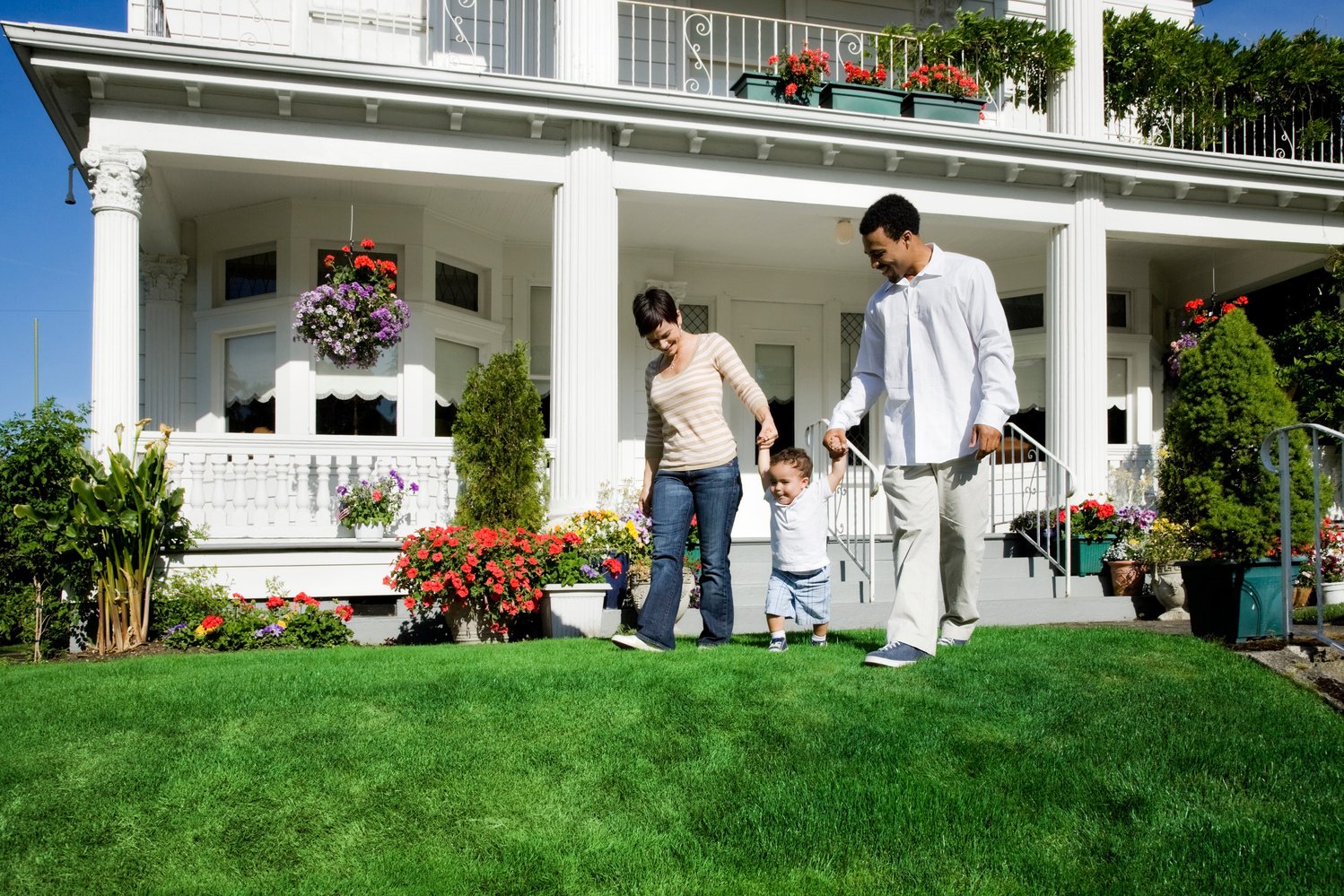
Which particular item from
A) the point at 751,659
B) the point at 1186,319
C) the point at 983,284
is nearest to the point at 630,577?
the point at 751,659

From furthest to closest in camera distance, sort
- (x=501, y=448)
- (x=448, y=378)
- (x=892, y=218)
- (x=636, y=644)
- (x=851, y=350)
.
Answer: (x=851, y=350) < (x=448, y=378) < (x=501, y=448) < (x=636, y=644) < (x=892, y=218)

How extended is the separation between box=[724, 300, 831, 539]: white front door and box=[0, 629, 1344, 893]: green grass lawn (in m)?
8.88

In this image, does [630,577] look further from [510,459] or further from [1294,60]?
[1294,60]

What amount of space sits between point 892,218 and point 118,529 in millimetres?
5861

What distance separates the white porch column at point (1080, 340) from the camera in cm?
1052

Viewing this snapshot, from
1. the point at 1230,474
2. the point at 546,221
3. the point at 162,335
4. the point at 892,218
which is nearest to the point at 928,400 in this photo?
the point at 892,218

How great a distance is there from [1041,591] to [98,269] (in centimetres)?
811

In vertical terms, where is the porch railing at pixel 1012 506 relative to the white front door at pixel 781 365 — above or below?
below

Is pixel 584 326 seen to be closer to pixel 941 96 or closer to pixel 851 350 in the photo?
pixel 941 96

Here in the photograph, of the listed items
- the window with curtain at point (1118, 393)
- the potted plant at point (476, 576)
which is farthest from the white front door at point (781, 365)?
the potted plant at point (476, 576)

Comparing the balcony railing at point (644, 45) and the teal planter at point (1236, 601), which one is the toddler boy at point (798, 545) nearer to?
the teal planter at point (1236, 601)

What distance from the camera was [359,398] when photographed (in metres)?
10.9

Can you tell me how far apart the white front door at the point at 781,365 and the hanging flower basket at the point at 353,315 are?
189 inches

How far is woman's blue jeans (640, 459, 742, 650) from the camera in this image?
17.1 ft
